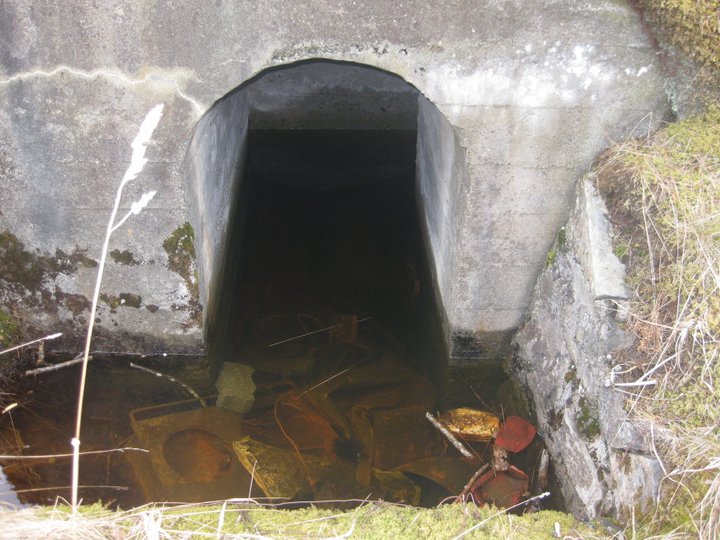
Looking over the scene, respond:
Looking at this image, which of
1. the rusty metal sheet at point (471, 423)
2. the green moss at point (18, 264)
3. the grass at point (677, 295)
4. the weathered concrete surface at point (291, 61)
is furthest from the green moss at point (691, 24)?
the green moss at point (18, 264)

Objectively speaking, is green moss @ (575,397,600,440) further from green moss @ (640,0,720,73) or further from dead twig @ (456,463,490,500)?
green moss @ (640,0,720,73)

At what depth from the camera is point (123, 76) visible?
3469 mm

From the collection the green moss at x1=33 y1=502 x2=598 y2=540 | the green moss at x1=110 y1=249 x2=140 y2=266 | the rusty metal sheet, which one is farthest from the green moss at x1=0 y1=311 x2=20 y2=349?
Answer: the rusty metal sheet

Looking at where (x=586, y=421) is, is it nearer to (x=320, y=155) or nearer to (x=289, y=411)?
(x=289, y=411)

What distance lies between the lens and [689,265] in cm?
295

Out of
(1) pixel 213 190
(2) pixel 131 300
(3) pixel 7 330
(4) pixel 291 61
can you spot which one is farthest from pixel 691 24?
(3) pixel 7 330

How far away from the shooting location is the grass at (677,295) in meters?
2.46

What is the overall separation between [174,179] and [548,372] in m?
2.86

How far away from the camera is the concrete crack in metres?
3.44

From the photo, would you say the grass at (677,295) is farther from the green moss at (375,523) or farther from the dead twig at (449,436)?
the dead twig at (449,436)

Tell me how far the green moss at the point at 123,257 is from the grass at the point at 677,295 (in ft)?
10.6

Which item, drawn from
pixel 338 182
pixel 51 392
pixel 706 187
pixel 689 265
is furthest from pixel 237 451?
pixel 338 182

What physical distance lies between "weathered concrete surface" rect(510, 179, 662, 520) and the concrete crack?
103 inches

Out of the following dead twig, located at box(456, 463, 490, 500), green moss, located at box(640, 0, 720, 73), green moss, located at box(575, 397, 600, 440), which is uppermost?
green moss, located at box(640, 0, 720, 73)
